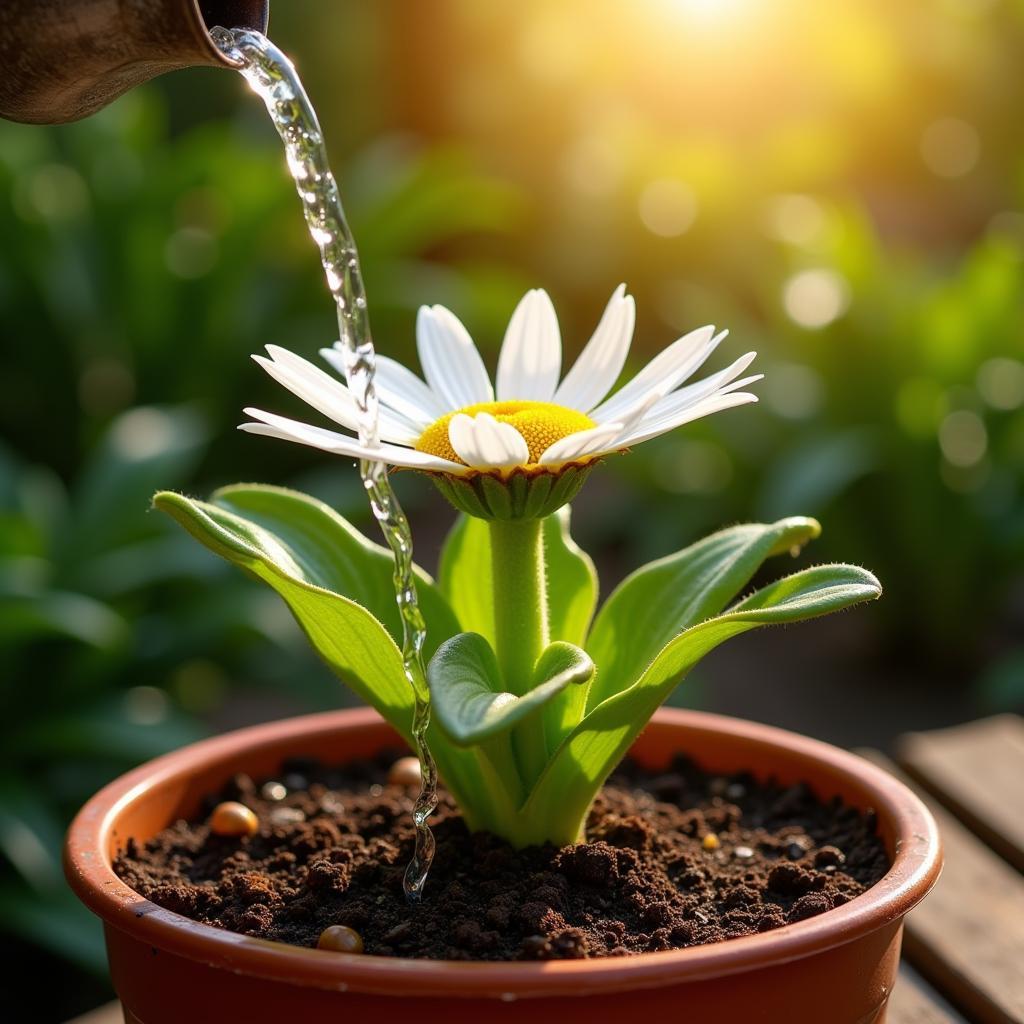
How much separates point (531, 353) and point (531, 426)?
21cm

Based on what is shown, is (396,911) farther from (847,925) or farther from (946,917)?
(946,917)

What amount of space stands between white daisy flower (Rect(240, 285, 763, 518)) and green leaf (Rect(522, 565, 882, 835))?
133 mm

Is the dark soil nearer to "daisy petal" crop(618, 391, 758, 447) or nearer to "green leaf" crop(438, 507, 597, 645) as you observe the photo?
"green leaf" crop(438, 507, 597, 645)

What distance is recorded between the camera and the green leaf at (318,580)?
0.97 metres

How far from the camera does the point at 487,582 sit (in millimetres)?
1262

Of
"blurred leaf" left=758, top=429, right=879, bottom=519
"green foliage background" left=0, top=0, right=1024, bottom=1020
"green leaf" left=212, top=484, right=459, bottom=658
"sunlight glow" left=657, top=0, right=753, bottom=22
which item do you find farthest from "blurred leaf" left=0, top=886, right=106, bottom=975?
"sunlight glow" left=657, top=0, right=753, bottom=22

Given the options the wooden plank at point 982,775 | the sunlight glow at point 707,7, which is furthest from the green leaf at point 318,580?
the sunlight glow at point 707,7

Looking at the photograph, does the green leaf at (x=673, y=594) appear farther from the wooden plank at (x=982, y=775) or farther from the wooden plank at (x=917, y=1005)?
the wooden plank at (x=982, y=775)

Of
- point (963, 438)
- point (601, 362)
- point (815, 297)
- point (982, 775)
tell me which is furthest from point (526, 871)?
point (815, 297)

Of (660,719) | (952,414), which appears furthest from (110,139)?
(660,719)

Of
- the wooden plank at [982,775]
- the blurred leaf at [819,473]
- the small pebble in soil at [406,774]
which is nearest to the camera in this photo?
the small pebble in soil at [406,774]

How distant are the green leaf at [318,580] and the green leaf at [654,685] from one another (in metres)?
0.13

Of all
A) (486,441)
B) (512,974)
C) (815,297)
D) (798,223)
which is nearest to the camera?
(512,974)

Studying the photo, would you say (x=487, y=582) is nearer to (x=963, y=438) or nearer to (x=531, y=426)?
(x=531, y=426)
